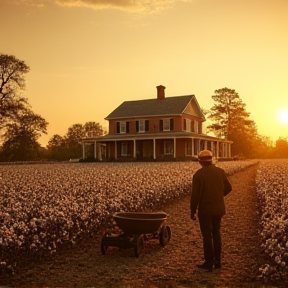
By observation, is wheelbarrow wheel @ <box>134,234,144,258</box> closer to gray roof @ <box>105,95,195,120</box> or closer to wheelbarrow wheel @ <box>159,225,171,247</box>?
wheelbarrow wheel @ <box>159,225,171,247</box>

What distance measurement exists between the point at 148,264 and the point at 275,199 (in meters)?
4.69

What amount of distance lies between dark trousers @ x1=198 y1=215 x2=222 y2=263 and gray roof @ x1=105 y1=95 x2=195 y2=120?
4554 centimetres

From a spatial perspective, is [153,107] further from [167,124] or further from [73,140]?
[73,140]

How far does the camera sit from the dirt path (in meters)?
6.61

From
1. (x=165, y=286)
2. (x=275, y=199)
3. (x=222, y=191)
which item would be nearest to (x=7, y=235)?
(x=165, y=286)

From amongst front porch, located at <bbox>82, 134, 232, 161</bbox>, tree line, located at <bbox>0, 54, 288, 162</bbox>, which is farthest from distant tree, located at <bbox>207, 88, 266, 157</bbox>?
front porch, located at <bbox>82, 134, 232, 161</bbox>

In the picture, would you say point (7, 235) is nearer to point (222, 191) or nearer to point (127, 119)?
point (222, 191)

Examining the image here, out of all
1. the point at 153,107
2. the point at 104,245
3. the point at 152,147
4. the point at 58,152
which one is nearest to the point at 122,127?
the point at 153,107

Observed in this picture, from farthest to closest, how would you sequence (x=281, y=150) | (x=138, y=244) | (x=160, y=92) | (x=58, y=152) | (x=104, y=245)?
(x=281, y=150) < (x=58, y=152) < (x=160, y=92) < (x=104, y=245) < (x=138, y=244)

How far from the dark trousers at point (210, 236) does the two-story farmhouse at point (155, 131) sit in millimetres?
40198

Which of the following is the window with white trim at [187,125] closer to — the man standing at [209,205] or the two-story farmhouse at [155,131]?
the two-story farmhouse at [155,131]

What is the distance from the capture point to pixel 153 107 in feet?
185

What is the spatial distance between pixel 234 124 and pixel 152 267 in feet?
248

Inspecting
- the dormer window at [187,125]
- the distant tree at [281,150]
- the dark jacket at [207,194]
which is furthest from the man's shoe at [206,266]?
the distant tree at [281,150]
